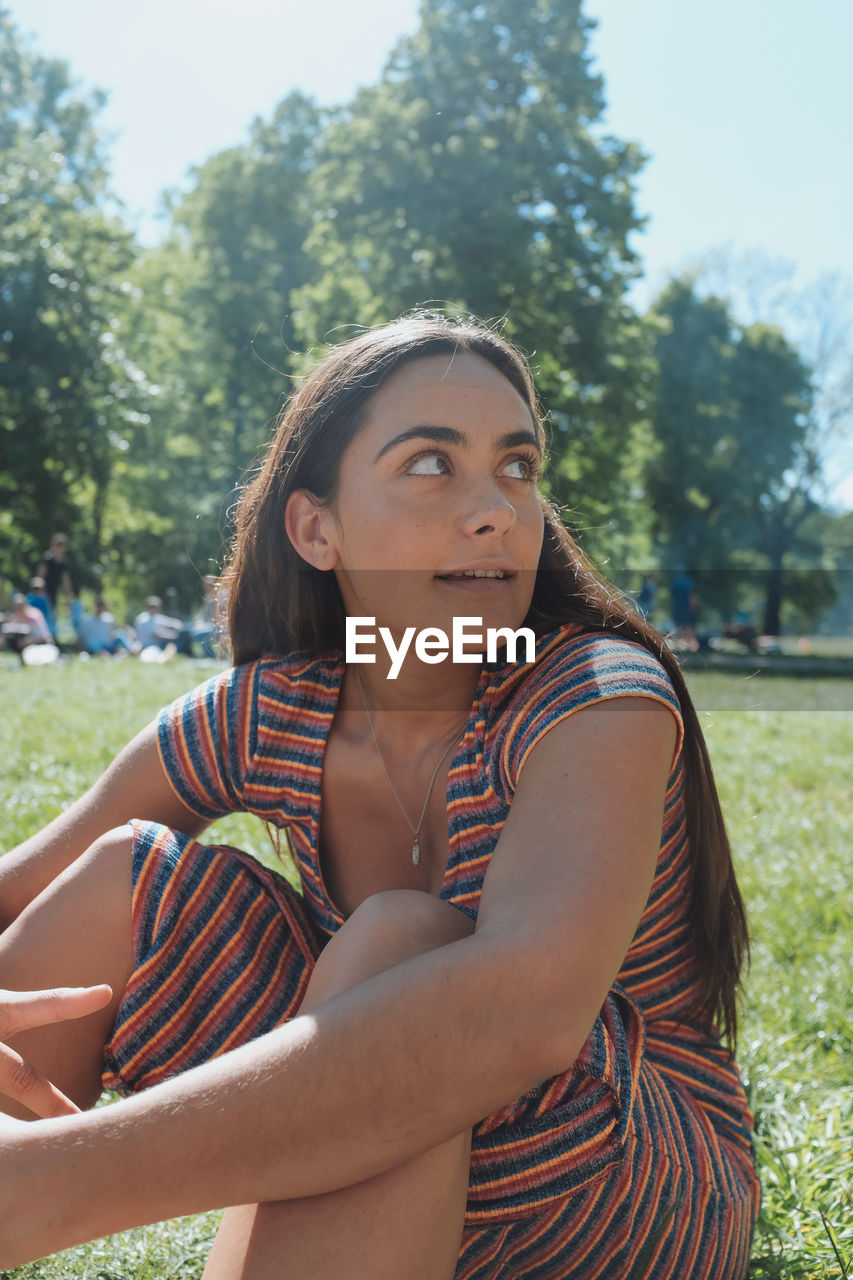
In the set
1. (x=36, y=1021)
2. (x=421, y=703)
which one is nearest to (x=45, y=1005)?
(x=36, y=1021)

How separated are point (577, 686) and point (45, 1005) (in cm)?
91

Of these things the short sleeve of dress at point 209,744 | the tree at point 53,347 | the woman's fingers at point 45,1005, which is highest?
the tree at point 53,347

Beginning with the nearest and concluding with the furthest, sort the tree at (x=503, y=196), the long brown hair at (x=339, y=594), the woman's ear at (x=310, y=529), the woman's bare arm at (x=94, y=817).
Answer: the long brown hair at (x=339, y=594) → the woman's bare arm at (x=94, y=817) → the woman's ear at (x=310, y=529) → the tree at (x=503, y=196)

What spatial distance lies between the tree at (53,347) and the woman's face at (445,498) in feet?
83.2

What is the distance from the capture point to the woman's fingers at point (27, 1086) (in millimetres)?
1531

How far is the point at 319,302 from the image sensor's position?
23000mm

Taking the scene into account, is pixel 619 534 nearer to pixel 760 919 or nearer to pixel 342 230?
pixel 342 230

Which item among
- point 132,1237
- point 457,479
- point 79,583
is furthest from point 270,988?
point 79,583

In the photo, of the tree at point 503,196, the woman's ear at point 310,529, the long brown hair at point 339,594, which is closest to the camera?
the long brown hair at point 339,594

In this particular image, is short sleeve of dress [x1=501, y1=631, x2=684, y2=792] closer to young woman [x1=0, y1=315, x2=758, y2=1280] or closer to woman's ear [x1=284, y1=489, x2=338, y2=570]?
young woman [x1=0, y1=315, x2=758, y2=1280]

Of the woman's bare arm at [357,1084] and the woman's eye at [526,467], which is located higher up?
the woman's eye at [526,467]

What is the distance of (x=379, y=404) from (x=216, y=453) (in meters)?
31.2

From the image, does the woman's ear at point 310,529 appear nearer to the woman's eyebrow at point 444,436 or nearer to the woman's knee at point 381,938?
the woman's eyebrow at point 444,436

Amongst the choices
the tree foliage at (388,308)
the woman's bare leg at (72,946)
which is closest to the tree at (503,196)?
the tree foliage at (388,308)
